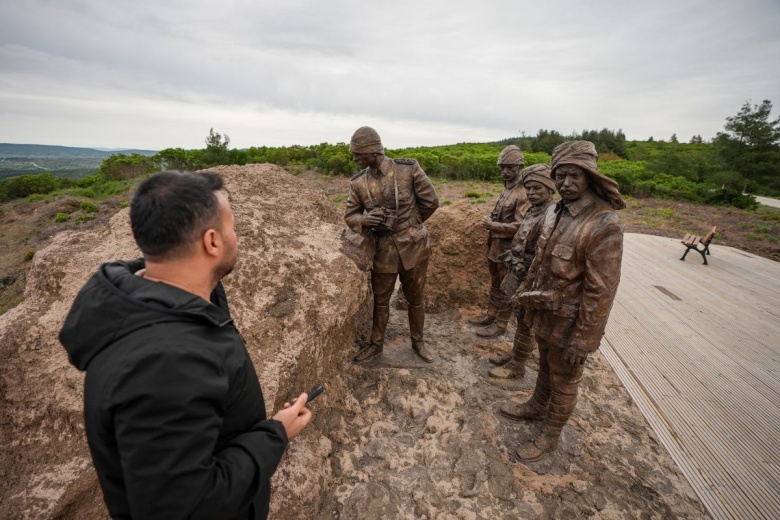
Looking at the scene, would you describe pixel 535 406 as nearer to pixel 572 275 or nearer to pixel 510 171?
pixel 572 275

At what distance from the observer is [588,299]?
2.70 m

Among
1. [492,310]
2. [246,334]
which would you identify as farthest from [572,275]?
[492,310]

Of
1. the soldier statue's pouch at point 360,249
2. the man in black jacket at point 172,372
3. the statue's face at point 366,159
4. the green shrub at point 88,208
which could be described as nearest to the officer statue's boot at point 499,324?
the soldier statue's pouch at point 360,249

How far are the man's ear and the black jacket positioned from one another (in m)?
0.18

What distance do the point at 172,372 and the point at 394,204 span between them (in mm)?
3130

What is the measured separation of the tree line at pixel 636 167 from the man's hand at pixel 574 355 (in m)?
22.1

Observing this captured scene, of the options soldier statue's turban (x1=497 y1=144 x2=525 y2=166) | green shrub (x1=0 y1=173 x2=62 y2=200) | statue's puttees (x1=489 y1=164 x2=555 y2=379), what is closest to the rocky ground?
statue's puttees (x1=489 y1=164 x2=555 y2=379)

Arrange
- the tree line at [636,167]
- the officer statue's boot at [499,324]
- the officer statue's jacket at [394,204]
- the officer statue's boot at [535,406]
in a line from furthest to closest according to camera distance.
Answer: the tree line at [636,167] < the officer statue's boot at [499,324] < the officer statue's jacket at [394,204] < the officer statue's boot at [535,406]

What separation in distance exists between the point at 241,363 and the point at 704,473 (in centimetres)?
393

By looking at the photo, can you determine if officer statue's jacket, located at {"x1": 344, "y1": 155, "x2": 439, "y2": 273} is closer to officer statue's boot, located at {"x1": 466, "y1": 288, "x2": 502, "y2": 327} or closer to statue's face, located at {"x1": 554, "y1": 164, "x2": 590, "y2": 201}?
statue's face, located at {"x1": 554, "y1": 164, "x2": 590, "y2": 201}

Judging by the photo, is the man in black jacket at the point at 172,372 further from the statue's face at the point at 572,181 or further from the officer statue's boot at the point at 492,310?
the officer statue's boot at the point at 492,310

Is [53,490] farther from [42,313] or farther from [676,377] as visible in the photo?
[676,377]

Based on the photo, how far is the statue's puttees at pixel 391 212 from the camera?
3873 mm

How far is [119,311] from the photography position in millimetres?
1102
